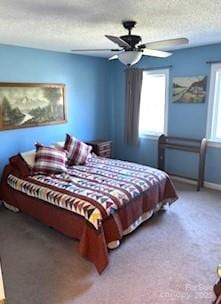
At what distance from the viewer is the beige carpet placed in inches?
82.8

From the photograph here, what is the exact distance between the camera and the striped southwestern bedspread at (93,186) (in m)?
2.60

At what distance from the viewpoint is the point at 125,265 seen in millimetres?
2469

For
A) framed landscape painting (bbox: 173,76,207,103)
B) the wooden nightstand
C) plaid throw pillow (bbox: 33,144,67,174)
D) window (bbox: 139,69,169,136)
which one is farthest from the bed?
framed landscape painting (bbox: 173,76,207,103)

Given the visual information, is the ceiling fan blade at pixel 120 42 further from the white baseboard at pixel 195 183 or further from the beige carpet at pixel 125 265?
the white baseboard at pixel 195 183

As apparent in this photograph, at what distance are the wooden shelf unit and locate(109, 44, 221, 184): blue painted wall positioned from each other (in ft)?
0.41

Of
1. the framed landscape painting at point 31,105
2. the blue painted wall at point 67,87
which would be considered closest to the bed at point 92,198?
the blue painted wall at point 67,87

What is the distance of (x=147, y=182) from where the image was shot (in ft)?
10.6

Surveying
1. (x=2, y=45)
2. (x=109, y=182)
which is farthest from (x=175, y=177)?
(x=2, y=45)

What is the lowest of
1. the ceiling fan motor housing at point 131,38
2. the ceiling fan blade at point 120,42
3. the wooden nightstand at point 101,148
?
the wooden nightstand at point 101,148

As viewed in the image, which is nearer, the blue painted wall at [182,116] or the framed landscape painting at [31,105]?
the framed landscape painting at [31,105]

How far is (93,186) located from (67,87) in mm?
2290

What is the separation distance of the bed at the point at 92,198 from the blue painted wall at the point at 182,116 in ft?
4.05

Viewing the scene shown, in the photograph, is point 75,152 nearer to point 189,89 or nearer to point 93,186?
point 93,186

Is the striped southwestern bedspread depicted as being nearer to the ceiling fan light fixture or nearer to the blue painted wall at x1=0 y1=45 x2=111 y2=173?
the blue painted wall at x1=0 y1=45 x2=111 y2=173
